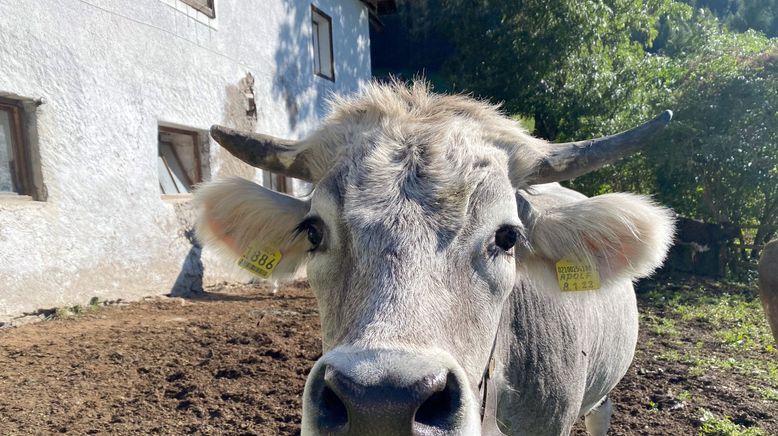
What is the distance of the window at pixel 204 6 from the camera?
7517mm

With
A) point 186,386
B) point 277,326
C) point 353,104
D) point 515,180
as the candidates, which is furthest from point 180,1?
point 515,180

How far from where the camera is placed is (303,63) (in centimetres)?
1041

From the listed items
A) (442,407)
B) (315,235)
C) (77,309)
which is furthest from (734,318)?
(77,309)

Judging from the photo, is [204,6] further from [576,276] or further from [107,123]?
[576,276]

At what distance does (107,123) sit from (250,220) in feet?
15.4

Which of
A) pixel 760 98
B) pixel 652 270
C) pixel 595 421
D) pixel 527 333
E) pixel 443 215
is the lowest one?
pixel 595 421

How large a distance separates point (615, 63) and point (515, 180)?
10968 mm

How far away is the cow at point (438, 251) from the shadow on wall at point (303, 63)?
21.8 ft

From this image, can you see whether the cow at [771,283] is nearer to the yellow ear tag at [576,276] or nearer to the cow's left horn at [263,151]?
the yellow ear tag at [576,276]

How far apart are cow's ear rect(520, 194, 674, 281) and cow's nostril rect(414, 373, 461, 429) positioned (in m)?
1.00

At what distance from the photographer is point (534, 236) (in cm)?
218

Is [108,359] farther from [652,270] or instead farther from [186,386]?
[652,270]

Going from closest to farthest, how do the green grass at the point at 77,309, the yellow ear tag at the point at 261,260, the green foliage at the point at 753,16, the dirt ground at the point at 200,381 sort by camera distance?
the yellow ear tag at the point at 261,260
the dirt ground at the point at 200,381
the green grass at the point at 77,309
the green foliage at the point at 753,16

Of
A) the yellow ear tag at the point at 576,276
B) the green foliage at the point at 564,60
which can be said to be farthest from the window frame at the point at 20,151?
the green foliage at the point at 564,60
